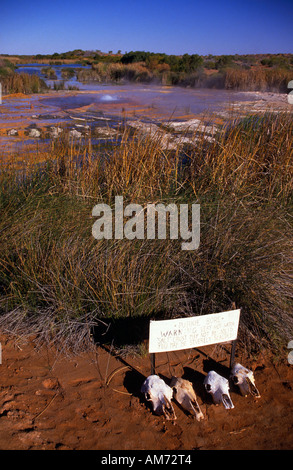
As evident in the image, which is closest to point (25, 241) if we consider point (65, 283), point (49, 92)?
point (65, 283)

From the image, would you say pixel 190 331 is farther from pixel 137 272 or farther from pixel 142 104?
pixel 142 104

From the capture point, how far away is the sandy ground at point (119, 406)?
2.03 m

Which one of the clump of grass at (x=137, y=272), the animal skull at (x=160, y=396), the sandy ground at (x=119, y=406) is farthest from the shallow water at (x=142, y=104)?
the animal skull at (x=160, y=396)

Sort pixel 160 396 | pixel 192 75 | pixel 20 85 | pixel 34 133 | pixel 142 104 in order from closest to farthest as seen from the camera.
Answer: pixel 160 396
pixel 34 133
pixel 142 104
pixel 20 85
pixel 192 75

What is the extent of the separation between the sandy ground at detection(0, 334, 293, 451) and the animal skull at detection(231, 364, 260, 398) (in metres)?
0.05

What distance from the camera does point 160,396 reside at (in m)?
2.18

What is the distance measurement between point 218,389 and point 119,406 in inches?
22.0

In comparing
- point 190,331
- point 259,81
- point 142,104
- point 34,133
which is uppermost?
point 259,81

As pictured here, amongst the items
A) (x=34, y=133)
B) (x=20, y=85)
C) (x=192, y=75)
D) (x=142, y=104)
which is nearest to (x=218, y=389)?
(x=34, y=133)

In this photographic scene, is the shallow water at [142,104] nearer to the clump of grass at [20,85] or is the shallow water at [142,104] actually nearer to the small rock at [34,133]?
the clump of grass at [20,85]

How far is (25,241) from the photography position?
2924 mm

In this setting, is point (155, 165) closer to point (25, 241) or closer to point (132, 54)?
point (25, 241)

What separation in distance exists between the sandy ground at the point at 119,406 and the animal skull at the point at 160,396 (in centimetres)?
5

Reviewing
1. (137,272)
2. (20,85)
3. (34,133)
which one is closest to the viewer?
(137,272)
